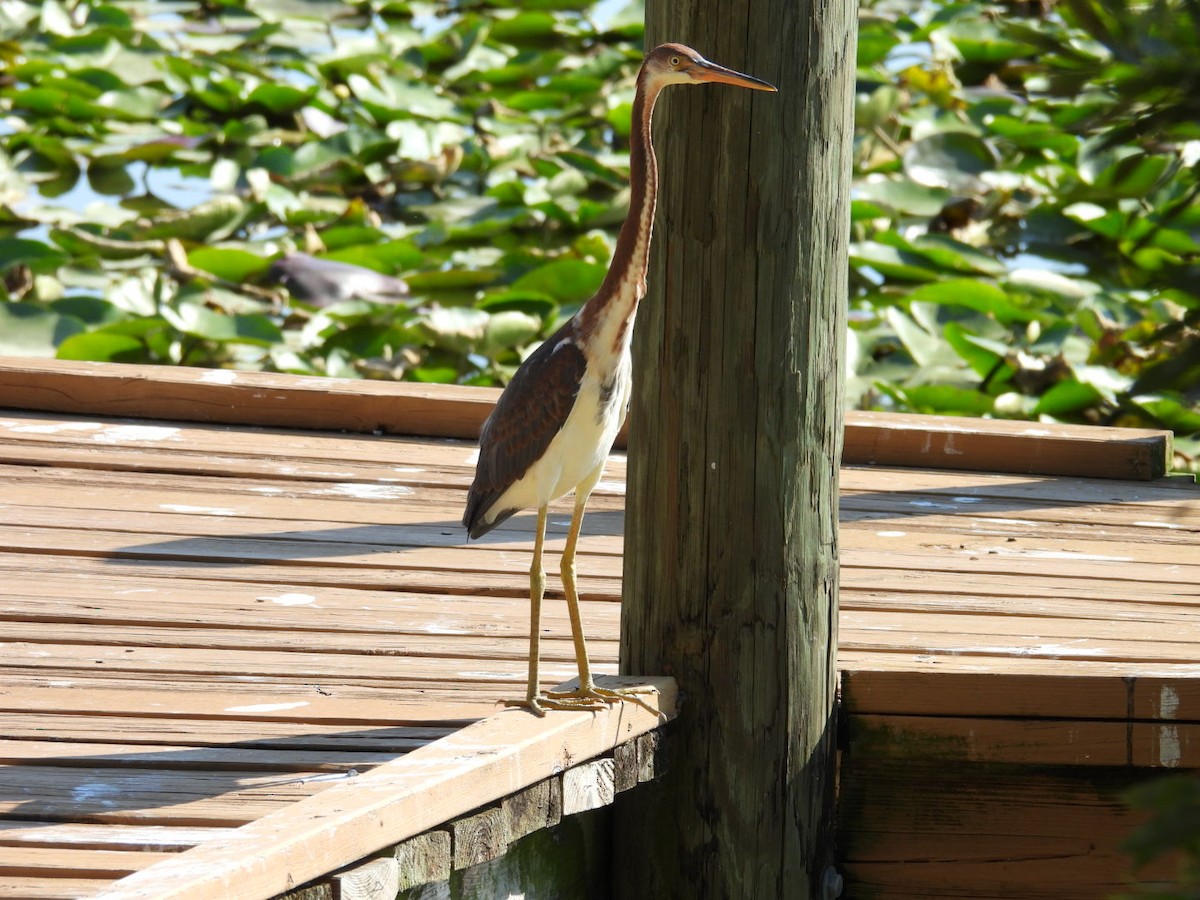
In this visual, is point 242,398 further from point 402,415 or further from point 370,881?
point 370,881

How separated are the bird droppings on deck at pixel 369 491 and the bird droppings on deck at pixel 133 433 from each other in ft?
1.88

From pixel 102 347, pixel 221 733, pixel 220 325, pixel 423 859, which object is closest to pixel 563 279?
pixel 220 325

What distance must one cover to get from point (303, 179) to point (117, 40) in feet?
6.04

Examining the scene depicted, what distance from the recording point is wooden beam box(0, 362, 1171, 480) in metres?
4.41

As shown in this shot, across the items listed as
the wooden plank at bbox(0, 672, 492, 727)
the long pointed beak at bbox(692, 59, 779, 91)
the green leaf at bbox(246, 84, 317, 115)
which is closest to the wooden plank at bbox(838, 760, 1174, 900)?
the wooden plank at bbox(0, 672, 492, 727)

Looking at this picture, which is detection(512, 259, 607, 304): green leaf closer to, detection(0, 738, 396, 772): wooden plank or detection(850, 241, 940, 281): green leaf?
detection(850, 241, 940, 281): green leaf

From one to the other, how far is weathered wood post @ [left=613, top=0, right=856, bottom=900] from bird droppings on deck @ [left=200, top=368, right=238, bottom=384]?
6.91ft

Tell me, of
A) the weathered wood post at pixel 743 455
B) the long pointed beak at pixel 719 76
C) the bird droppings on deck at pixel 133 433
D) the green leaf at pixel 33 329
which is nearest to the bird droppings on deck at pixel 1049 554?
the weathered wood post at pixel 743 455

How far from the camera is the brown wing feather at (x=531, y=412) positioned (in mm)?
2545

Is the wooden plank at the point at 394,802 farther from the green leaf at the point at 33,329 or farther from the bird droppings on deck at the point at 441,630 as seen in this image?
the green leaf at the point at 33,329

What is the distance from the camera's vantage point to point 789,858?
8.84 feet

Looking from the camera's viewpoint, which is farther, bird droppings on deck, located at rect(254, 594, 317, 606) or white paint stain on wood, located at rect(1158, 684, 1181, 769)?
bird droppings on deck, located at rect(254, 594, 317, 606)

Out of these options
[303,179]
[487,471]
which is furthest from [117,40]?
[487,471]

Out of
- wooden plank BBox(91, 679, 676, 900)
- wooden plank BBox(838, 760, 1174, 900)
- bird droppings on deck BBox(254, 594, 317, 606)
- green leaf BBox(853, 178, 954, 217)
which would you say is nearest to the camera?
wooden plank BBox(91, 679, 676, 900)
